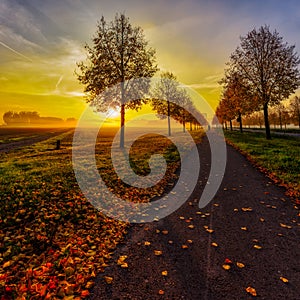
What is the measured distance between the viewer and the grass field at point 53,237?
3.78 meters

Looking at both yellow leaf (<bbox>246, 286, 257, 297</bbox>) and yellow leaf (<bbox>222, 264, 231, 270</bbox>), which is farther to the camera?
yellow leaf (<bbox>222, 264, 231, 270</bbox>)

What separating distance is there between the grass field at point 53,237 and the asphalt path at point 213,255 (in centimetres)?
44

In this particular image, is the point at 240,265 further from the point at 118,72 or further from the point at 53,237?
the point at 118,72

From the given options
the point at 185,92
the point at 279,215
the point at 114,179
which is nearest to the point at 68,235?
the point at 114,179

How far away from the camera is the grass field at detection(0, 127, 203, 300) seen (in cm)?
378

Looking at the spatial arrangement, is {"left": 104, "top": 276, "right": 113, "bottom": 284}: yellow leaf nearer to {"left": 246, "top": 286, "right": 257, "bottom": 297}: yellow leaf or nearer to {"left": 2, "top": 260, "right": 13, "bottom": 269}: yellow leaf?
{"left": 2, "top": 260, "right": 13, "bottom": 269}: yellow leaf

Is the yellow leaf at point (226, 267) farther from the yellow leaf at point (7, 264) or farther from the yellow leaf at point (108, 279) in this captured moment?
the yellow leaf at point (7, 264)

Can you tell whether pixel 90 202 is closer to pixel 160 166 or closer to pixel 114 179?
pixel 114 179

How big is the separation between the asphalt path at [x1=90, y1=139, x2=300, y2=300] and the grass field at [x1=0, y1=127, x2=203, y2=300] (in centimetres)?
44

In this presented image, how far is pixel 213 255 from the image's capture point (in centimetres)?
455

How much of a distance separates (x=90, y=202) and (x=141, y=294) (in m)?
4.72

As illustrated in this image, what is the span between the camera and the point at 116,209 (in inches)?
288

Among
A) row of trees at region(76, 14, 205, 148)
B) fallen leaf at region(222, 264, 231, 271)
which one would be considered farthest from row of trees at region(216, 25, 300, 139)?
fallen leaf at region(222, 264, 231, 271)

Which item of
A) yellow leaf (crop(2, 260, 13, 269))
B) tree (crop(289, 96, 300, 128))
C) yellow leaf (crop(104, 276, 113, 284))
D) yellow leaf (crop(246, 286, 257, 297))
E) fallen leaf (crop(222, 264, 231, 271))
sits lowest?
yellow leaf (crop(246, 286, 257, 297))
